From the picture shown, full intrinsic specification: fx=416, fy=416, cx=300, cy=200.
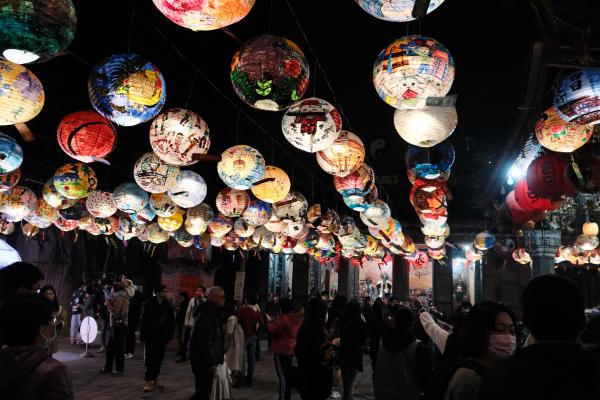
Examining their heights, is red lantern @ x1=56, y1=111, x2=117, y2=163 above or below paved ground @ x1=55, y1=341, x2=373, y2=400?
above

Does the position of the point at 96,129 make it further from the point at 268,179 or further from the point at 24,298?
the point at 24,298

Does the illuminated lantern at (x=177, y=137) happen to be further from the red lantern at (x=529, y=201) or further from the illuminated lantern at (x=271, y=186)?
the red lantern at (x=529, y=201)

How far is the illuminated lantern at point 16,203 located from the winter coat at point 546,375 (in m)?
7.48

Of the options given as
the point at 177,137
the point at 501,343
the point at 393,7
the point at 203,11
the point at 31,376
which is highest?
the point at 393,7

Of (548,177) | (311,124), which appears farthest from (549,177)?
(311,124)

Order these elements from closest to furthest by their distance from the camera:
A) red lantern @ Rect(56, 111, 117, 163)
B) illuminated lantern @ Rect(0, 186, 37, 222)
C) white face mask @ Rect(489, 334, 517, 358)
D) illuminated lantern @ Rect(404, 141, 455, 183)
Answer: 1. white face mask @ Rect(489, 334, 517, 358)
2. red lantern @ Rect(56, 111, 117, 163)
3. illuminated lantern @ Rect(404, 141, 455, 183)
4. illuminated lantern @ Rect(0, 186, 37, 222)

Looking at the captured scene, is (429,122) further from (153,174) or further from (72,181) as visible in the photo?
(72,181)

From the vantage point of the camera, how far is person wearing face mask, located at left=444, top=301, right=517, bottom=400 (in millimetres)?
1764

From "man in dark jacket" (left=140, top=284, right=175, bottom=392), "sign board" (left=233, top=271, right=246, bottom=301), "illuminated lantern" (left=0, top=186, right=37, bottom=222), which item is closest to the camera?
"man in dark jacket" (left=140, top=284, right=175, bottom=392)

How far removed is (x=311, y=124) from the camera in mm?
3557

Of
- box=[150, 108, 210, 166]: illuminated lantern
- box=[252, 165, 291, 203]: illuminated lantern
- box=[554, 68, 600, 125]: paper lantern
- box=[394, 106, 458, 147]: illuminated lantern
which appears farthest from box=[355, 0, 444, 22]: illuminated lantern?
box=[252, 165, 291, 203]: illuminated lantern

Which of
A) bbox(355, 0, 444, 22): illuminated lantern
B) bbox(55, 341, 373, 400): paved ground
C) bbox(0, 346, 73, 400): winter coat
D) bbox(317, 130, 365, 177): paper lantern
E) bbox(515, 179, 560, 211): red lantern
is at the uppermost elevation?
bbox(355, 0, 444, 22): illuminated lantern

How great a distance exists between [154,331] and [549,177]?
547 centimetres

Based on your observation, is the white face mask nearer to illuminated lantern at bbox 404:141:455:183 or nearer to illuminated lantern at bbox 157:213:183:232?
illuminated lantern at bbox 404:141:455:183
